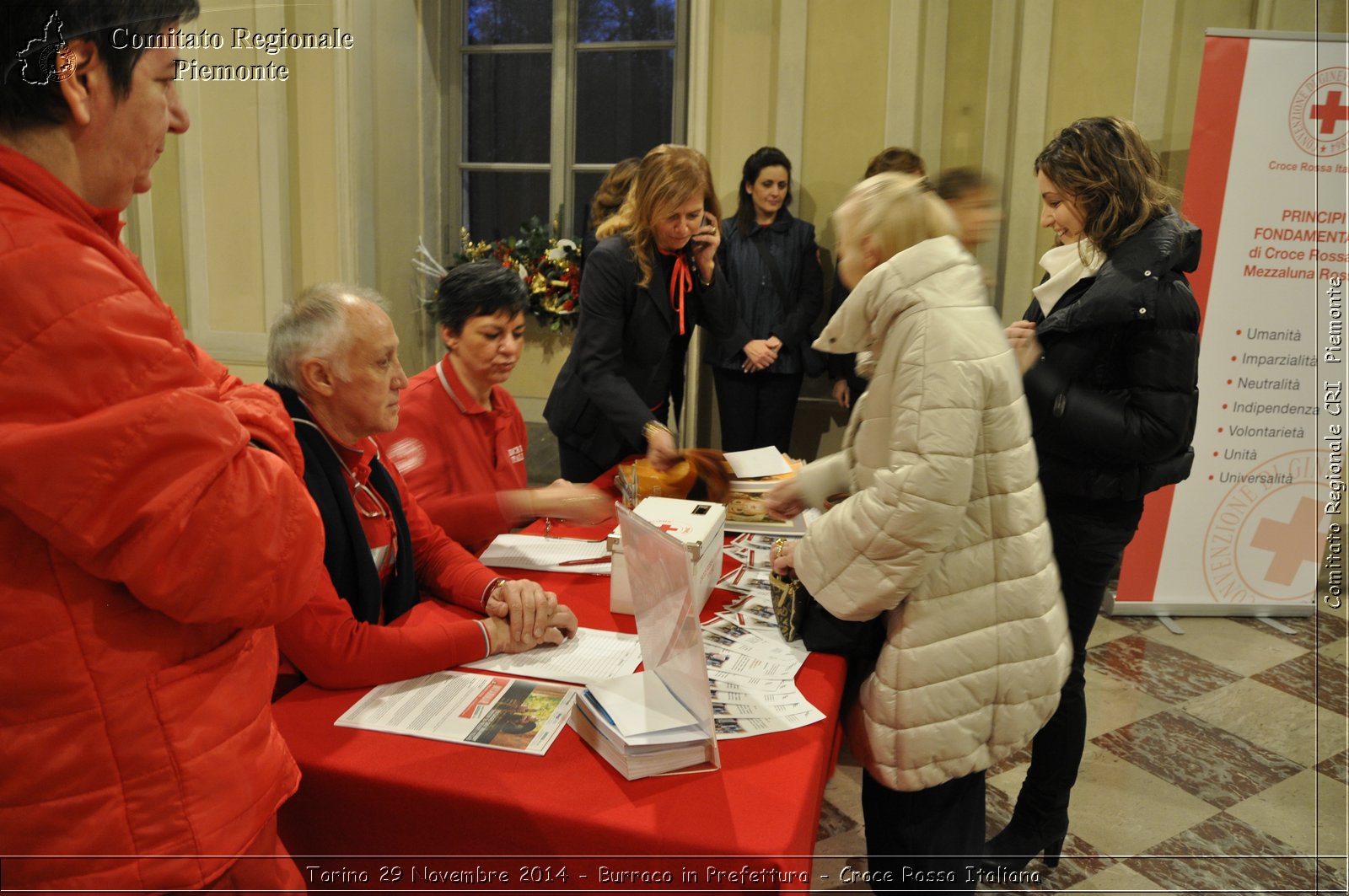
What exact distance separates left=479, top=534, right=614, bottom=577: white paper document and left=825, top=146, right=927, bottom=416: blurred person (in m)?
2.04

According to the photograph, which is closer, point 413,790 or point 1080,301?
point 413,790

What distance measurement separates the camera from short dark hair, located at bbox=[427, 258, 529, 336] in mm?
2252

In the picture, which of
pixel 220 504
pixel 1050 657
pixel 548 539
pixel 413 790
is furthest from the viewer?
pixel 548 539

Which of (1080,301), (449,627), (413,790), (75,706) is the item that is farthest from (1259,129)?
(75,706)

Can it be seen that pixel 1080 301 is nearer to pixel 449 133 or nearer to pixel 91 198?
pixel 91 198

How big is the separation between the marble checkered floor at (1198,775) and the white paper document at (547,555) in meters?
0.95

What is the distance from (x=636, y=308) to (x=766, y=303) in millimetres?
1313

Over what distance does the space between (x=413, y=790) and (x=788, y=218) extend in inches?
128

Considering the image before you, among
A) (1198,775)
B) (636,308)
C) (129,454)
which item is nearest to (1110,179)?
(636,308)

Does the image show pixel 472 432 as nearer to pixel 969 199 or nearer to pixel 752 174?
pixel 969 199

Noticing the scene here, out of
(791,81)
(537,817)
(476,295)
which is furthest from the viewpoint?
(791,81)

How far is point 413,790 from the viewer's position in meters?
1.23

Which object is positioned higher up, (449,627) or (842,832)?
(449,627)

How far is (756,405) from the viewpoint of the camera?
4027mm
